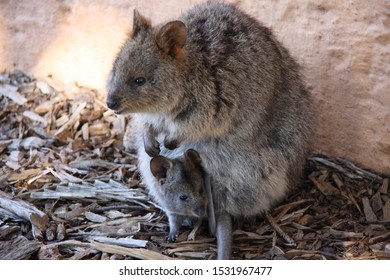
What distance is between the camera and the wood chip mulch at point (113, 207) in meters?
4.57

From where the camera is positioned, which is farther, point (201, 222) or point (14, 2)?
point (14, 2)

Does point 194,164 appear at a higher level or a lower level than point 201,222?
higher

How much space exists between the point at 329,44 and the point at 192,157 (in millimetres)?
1541

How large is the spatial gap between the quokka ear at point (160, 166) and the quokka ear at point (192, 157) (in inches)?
5.0

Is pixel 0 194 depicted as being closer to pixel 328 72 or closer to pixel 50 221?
pixel 50 221

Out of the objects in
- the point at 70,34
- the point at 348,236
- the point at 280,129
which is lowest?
the point at 348,236

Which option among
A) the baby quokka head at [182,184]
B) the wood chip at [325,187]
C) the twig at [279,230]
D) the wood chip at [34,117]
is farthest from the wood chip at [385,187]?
the wood chip at [34,117]

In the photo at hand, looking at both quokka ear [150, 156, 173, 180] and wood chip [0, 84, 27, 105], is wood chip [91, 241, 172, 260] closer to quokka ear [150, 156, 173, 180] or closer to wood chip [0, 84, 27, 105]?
quokka ear [150, 156, 173, 180]

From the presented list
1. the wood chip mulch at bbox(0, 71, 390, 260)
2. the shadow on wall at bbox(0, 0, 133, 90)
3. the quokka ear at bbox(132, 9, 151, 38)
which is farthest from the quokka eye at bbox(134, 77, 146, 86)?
the shadow on wall at bbox(0, 0, 133, 90)

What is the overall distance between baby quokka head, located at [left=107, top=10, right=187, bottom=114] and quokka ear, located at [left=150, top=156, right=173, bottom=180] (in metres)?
0.38

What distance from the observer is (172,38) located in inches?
176

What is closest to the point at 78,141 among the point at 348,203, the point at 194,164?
the point at 194,164

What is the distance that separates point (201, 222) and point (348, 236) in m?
1.11
